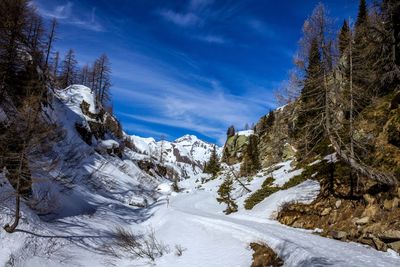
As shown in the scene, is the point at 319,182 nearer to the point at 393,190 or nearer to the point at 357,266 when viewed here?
the point at 393,190

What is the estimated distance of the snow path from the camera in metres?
11.6

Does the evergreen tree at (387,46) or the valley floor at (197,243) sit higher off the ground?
the evergreen tree at (387,46)

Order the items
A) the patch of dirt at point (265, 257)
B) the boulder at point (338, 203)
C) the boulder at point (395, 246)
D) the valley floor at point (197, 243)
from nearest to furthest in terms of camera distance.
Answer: the valley floor at point (197, 243)
the boulder at point (395, 246)
the patch of dirt at point (265, 257)
the boulder at point (338, 203)

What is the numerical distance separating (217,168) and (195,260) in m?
67.4

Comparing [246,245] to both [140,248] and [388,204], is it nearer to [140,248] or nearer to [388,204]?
[388,204]

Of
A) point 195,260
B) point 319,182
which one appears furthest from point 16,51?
point 319,182

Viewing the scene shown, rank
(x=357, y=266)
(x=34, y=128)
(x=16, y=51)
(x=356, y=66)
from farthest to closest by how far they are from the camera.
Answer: (x=16, y=51)
(x=356, y=66)
(x=34, y=128)
(x=357, y=266)

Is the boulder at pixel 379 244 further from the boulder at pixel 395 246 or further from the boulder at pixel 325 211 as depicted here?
the boulder at pixel 325 211

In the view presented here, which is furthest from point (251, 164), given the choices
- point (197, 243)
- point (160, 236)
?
point (197, 243)

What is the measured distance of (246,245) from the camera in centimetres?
1659

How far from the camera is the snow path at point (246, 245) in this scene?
38.1ft

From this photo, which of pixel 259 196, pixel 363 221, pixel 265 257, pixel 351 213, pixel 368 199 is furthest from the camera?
pixel 259 196

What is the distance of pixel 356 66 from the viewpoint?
20.7 m

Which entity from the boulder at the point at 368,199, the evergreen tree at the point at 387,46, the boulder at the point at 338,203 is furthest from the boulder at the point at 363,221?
the evergreen tree at the point at 387,46
